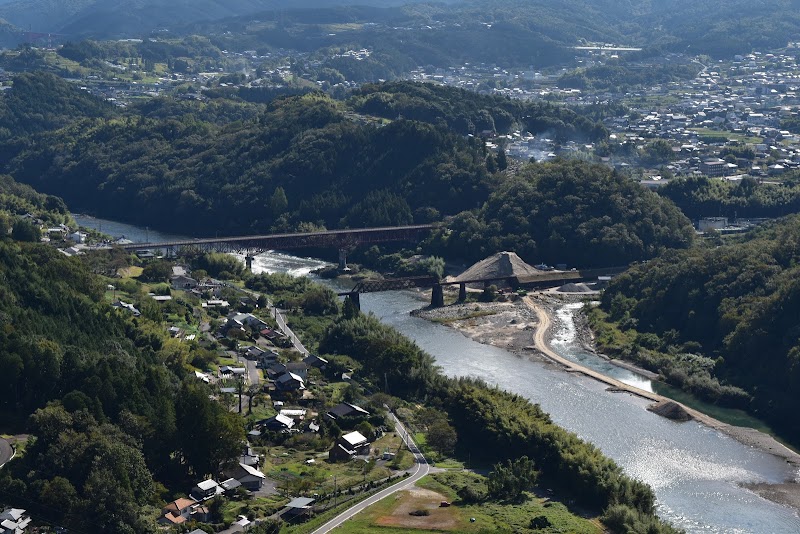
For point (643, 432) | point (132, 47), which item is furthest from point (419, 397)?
point (132, 47)

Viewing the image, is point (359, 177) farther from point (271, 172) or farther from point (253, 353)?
point (253, 353)

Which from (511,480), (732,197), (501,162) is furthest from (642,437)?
(501,162)

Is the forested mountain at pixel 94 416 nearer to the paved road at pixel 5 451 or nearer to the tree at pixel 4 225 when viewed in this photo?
the paved road at pixel 5 451

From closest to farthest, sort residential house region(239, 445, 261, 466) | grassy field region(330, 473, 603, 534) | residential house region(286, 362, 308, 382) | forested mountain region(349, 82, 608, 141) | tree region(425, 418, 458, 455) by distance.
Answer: grassy field region(330, 473, 603, 534) → residential house region(239, 445, 261, 466) → tree region(425, 418, 458, 455) → residential house region(286, 362, 308, 382) → forested mountain region(349, 82, 608, 141)

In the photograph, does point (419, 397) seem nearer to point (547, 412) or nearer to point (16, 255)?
point (547, 412)

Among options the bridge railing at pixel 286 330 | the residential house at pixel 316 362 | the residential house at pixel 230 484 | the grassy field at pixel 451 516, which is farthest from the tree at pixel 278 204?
the residential house at pixel 230 484

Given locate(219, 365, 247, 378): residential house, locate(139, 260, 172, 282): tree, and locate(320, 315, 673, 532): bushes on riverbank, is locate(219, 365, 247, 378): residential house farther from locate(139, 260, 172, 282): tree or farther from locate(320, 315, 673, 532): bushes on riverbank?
locate(139, 260, 172, 282): tree

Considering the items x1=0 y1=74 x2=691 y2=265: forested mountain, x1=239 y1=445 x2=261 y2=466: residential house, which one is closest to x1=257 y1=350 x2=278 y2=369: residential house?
x1=239 y1=445 x2=261 y2=466: residential house
